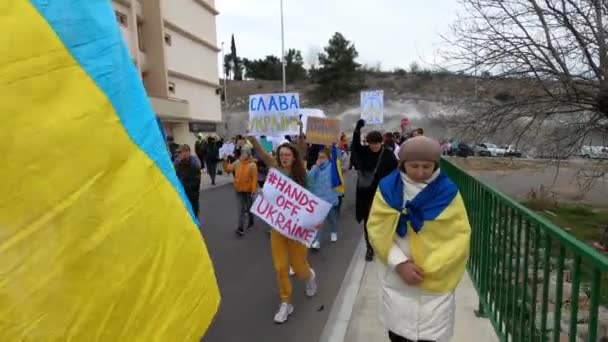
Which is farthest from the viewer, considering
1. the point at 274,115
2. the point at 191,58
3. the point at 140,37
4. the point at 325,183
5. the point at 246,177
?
the point at 191,58

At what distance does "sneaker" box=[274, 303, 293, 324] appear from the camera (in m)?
4.77

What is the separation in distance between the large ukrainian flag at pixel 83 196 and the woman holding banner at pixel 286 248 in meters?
3.34

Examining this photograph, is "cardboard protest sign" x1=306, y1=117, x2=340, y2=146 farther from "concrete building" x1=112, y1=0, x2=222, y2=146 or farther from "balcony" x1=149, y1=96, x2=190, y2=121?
"balcony" x1=149, y1=96, x2=190, y2=121

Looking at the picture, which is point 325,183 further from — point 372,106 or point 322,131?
point 372,106

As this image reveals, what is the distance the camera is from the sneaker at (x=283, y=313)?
4773mm

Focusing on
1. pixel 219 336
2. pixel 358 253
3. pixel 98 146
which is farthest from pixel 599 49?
pixel 98 146

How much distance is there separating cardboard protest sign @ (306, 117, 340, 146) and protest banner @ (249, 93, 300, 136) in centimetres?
64

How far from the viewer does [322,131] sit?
8.12m

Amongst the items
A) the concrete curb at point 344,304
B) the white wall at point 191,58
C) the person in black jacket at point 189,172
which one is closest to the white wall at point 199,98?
the white wall at point 191,58

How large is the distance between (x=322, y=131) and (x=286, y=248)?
136 inches

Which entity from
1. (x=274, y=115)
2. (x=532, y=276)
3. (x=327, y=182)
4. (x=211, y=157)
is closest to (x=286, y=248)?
(x=327, y=182)

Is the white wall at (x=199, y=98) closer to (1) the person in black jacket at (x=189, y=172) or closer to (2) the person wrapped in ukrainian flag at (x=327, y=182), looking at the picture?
(2) the person wrapped in ukrainian flag at (x=327, y=182)

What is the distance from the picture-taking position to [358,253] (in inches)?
291

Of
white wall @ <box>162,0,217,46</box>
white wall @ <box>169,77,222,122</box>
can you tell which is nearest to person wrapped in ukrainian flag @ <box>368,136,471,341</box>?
white wall @ <box>162,0,217,46</box>
